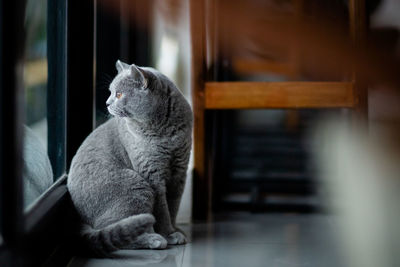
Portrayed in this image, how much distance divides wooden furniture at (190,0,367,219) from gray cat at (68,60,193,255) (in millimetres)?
237

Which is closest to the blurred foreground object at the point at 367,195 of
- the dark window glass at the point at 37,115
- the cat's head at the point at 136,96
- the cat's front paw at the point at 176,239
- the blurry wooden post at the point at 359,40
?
the blurry wooden post at the point at 359,40

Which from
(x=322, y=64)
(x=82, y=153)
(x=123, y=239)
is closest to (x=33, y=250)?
(x=123, y=239)

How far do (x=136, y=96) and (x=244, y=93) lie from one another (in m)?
0.48

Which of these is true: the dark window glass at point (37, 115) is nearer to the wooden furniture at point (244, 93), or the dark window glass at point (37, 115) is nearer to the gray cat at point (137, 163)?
the gray cat at point (137, 163)

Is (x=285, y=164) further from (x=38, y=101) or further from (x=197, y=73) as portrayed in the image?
(x=38, y=101)

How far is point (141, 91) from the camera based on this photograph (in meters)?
Answer: 1.62

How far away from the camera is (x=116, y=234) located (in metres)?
1.48

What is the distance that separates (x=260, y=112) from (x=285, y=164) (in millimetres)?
769

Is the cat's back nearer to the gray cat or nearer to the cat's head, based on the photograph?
the gray cat

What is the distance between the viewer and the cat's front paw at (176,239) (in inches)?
65.6

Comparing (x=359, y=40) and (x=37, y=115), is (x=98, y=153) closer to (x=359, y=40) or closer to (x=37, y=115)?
(x=37, y=115)

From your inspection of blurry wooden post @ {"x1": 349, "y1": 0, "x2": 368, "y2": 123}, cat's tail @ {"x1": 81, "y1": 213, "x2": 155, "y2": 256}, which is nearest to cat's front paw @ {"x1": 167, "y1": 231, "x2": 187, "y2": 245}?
cat's tail @ {"x1": 81, "y1": 213, "x2": 155, "y2": 256}

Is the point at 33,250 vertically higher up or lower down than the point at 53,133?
lower down

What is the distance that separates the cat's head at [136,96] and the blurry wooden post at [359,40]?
0.75 m
